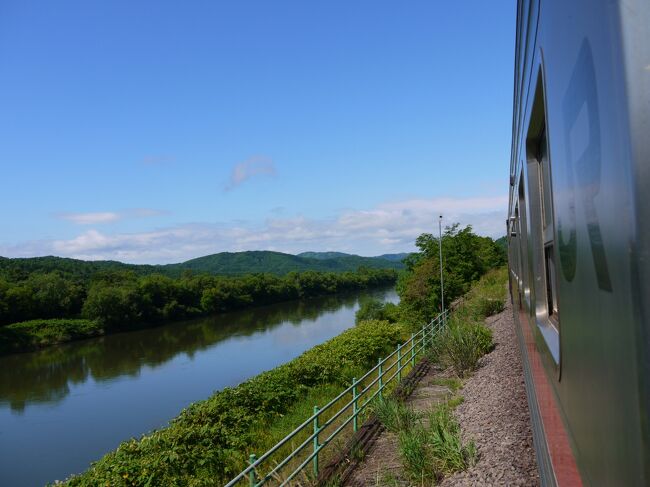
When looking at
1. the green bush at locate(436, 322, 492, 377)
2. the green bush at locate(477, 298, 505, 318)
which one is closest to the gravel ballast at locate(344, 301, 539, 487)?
the green bush at locate(436, 322, 492, 377)

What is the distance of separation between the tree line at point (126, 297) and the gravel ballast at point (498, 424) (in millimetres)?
47476

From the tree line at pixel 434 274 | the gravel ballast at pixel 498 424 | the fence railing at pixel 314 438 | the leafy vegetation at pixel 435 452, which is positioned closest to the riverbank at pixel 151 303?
the tree line at pixel 434 274

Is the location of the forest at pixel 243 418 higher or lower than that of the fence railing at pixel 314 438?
lower

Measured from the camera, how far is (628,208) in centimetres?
81

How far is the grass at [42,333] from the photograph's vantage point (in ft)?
136

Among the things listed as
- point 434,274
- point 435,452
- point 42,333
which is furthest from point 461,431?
point 42,333

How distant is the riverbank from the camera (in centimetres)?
4391

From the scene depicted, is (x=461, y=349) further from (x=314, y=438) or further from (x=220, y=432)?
(x=220, y=432)

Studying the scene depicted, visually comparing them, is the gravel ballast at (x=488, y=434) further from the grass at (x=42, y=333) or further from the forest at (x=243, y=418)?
the grass at (x=42, y=333)

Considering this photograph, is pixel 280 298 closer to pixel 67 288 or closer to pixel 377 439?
pixel 67 288

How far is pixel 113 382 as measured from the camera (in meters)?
28.2

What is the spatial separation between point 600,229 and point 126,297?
5632 cm

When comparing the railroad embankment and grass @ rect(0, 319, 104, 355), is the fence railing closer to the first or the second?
the railroad embankment

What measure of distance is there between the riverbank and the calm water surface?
6.98ft
